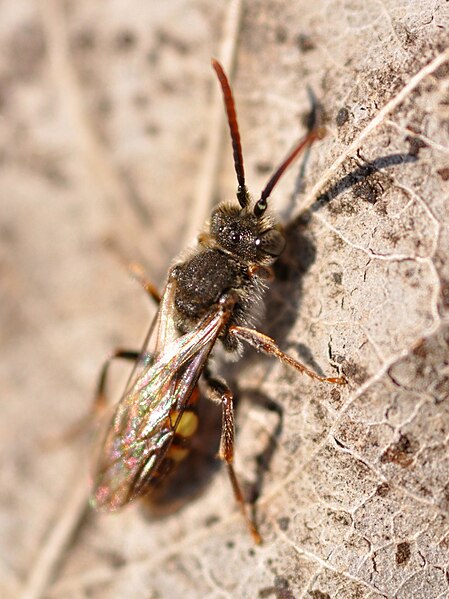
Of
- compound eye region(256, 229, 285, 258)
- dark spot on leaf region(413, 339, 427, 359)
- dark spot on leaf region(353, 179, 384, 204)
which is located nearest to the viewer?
dark spot on leaf region(413, 339, 427, 359)

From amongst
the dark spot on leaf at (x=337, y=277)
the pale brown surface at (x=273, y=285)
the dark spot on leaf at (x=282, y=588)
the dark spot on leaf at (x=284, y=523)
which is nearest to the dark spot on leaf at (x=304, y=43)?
the pale brown surface at (x=273, y=285)

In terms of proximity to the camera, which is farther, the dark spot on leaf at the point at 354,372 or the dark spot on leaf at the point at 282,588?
the dark spot on leaf at the point at 282,588

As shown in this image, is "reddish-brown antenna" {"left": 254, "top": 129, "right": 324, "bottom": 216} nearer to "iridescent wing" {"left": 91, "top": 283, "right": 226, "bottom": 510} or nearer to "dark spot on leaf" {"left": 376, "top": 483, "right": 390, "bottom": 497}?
"iridescent wing" {"left": 91, "top": 283, "right": 226, "bottom": 510}

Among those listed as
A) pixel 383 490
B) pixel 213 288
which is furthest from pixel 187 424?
pixel 383 490

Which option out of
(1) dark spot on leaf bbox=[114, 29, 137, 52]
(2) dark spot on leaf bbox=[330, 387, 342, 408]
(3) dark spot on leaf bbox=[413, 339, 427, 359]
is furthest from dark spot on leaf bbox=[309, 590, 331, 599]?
(1) dark spot on leaf bbox=[114, 29, 137, 52]

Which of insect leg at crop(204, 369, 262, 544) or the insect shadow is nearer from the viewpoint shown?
the insect shadow

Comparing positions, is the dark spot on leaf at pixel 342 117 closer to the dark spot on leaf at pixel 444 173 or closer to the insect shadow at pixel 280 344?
the insect shadow at pixel 280 344
